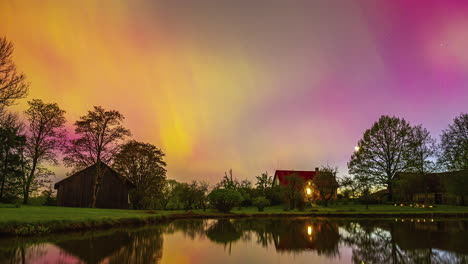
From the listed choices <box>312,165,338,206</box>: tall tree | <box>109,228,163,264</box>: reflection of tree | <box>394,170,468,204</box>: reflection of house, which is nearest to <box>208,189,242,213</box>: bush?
<box>312,165,338,206</box>: tall tree

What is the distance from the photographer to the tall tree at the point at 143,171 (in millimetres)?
42191

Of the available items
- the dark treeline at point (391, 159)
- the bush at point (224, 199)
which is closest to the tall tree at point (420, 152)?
the dark treeline at point (391, 159)

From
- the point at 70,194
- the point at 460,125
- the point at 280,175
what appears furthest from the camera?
the point at 280,175

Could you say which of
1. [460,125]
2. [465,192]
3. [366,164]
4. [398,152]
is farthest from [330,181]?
[460,125]

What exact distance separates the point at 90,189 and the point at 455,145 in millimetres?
53056

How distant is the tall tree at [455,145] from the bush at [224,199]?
32620 millimetres

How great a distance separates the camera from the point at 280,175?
236 ft

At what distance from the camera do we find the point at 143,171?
4316 centimetres

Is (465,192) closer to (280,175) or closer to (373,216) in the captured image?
(373,216)

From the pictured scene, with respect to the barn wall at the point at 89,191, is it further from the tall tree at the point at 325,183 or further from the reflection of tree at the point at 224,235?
the tall tree at the point at 325,183

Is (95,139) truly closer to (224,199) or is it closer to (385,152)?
(224,199)

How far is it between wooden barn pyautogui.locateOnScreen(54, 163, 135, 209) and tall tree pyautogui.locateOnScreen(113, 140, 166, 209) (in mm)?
2001

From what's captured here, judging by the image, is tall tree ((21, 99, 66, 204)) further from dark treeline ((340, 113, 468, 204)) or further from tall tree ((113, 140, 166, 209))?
dark treeline ((340, 113, 468, 204))

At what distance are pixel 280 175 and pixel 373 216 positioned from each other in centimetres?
3705
